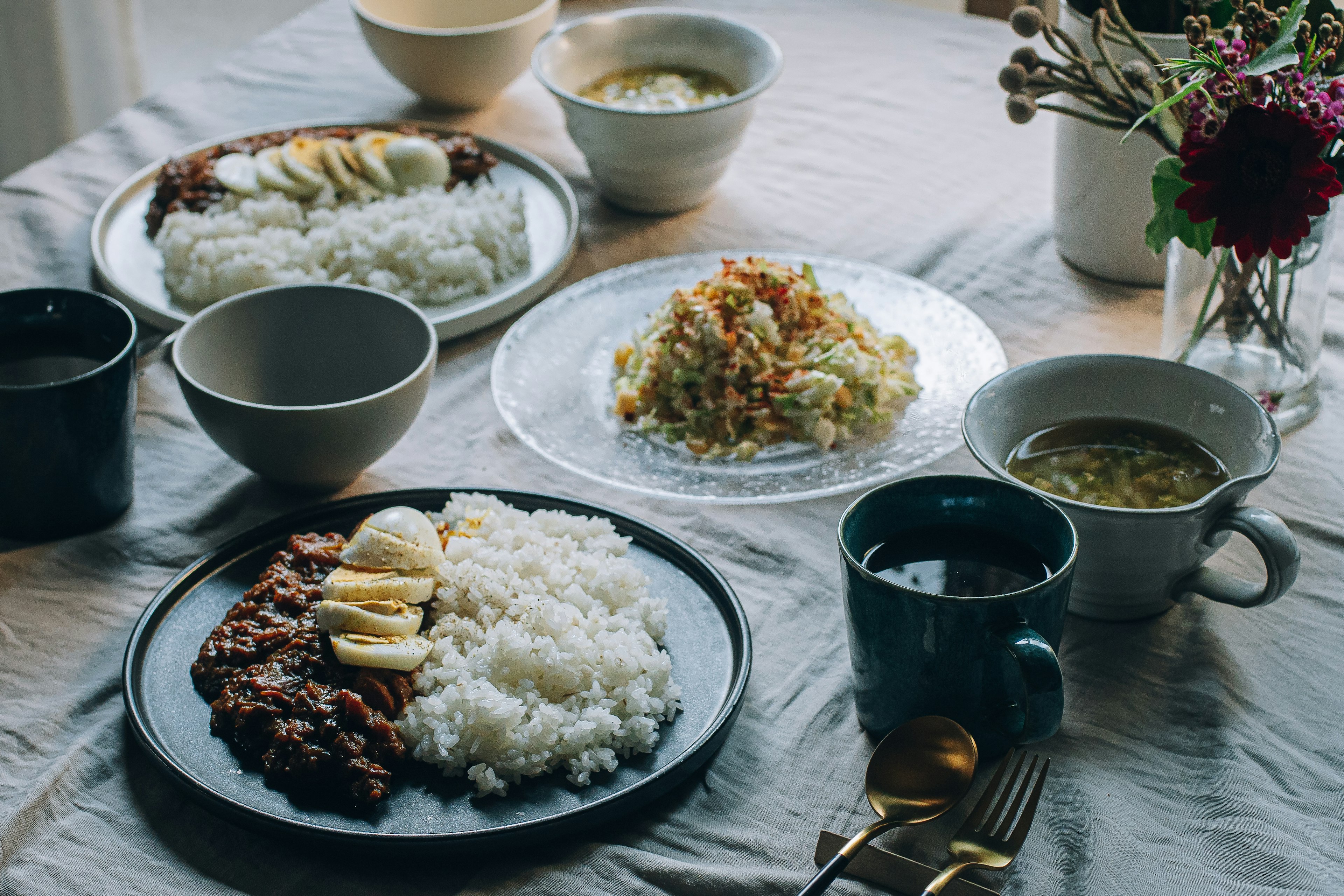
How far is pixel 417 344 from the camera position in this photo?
1301 mm

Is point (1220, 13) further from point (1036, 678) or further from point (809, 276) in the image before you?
point (1036, 678)

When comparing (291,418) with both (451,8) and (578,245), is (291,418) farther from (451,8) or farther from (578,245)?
(451,8)

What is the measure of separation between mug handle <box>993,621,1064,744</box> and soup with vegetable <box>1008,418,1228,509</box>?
229mm

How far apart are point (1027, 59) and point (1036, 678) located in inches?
27.7

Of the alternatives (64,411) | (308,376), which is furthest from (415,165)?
(64,411)

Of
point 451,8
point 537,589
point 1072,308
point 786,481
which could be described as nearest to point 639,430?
point 786,481

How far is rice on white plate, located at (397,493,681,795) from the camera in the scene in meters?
0.89

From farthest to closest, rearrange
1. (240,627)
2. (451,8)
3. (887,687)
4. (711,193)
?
(451,8) < (711,193) < (240,627) < (887,687)

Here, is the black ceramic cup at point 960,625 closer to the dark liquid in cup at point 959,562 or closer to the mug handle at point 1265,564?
the dark liquid in cup at point 959,562

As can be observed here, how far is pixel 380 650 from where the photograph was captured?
3.10 feet

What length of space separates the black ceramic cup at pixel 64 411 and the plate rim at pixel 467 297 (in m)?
0.24

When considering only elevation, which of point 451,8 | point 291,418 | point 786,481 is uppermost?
point 451,8

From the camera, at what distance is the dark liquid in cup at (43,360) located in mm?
1230

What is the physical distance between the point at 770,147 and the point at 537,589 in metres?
1.20
